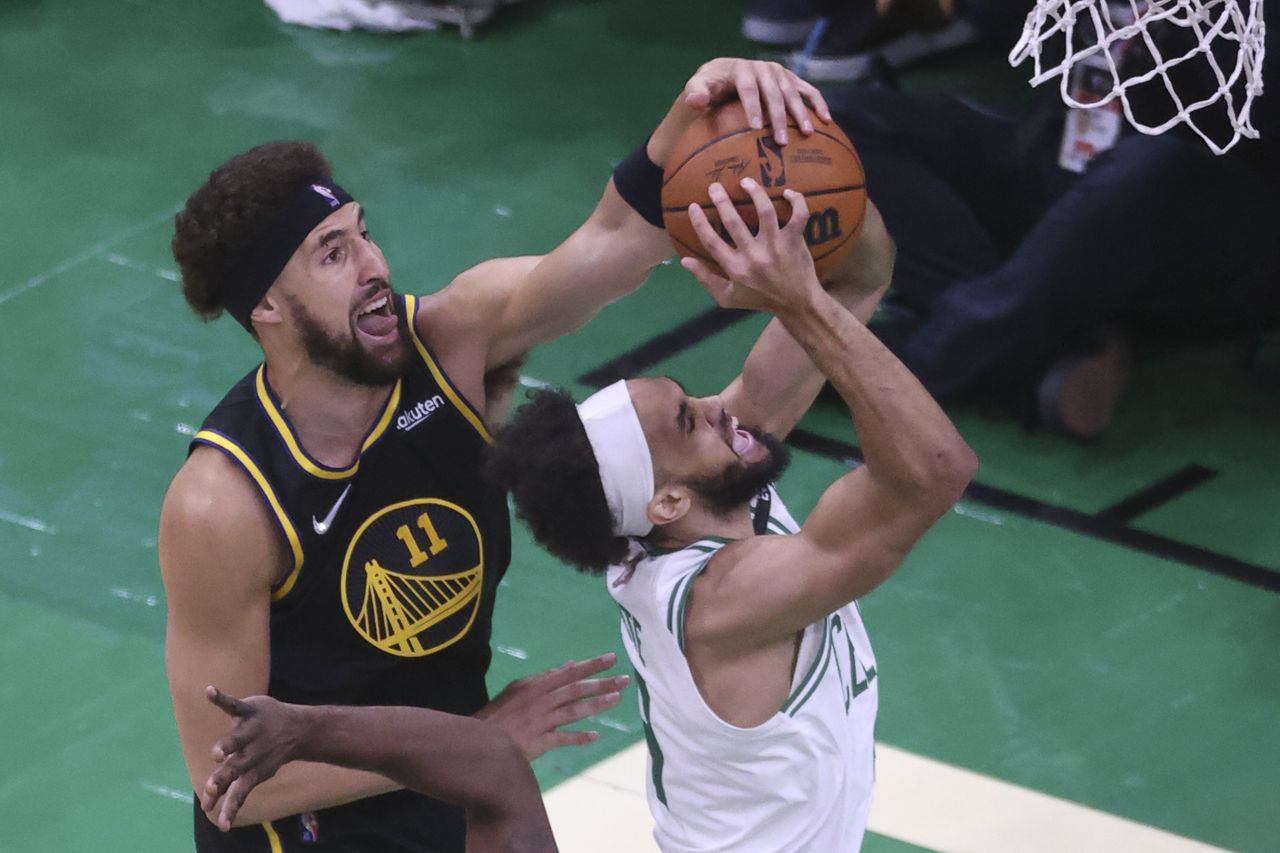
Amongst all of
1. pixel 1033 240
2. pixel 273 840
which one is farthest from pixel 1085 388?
pixel 273 840

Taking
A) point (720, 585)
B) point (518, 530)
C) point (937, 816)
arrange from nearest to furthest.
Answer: point (720, 585)
point (937, 816)
point (518, 530)

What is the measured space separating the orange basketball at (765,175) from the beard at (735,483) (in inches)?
14.6

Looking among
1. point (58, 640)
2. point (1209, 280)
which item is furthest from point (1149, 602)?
point (58, 640)

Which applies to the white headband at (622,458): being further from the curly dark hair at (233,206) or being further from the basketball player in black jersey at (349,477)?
the curly dark hair at (233,206)

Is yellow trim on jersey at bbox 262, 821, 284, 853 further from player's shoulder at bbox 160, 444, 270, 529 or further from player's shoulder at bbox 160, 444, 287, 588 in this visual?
player's shoulder at bbox 160, 444, 270, 529

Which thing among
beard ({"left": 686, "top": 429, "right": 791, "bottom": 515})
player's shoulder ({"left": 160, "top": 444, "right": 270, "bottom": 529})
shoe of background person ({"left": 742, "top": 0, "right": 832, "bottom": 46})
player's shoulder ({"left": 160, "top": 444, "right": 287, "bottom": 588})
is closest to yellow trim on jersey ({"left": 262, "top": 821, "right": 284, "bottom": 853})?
player's shoulder ({"left": 160, "top": 444, "right": 287, "bottom": 588})

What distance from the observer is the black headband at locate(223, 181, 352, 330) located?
12.7 feet

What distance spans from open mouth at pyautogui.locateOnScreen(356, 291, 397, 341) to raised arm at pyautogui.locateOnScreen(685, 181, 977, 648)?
848 mm

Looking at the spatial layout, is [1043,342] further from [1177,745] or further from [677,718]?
[677,718]

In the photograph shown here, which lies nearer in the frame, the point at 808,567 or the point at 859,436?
the point at 859,436

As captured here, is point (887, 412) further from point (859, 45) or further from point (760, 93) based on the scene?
point (859, 45)

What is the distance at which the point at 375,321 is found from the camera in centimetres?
393

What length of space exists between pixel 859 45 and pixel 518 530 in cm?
437

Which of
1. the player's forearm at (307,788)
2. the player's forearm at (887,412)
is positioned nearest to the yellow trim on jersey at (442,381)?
the player's forearm at (307,788)
